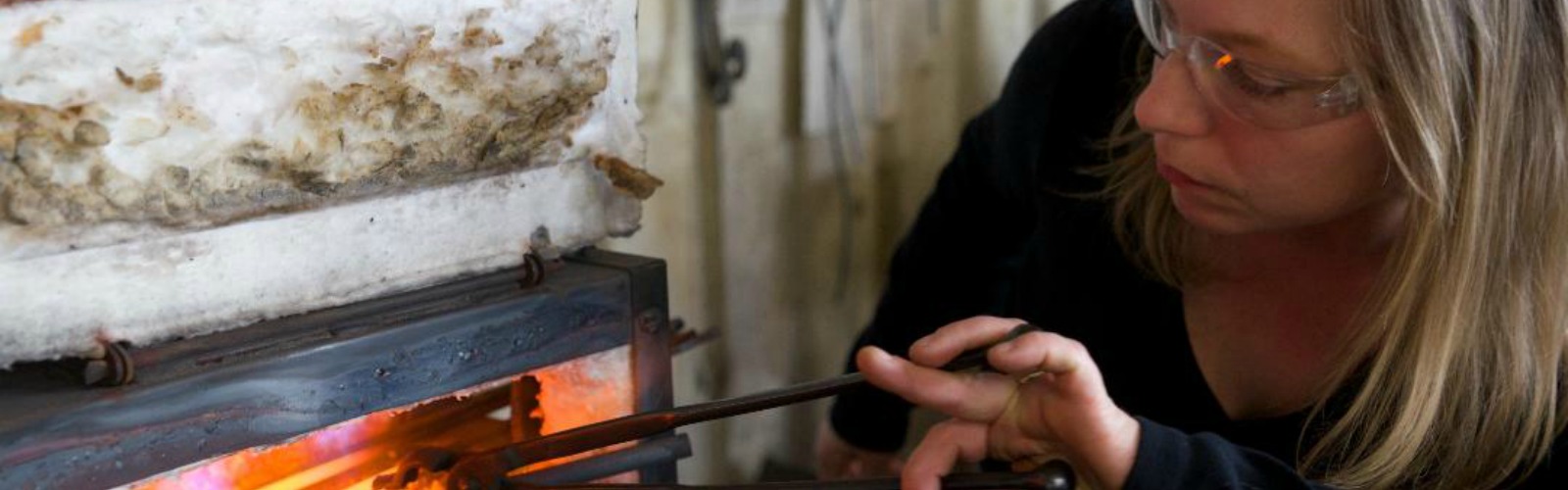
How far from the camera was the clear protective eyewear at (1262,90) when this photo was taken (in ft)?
2.86

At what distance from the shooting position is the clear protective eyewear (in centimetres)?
87

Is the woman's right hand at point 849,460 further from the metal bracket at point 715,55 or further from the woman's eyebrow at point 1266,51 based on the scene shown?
the woman's eyebrow at point 1266,51

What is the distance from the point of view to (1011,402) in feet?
2.80

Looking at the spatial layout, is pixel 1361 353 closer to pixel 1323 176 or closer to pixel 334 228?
pixel 1323 176

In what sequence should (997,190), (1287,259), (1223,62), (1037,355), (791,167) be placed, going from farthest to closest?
1. (791,167)
2. (997,190)
3. (1287,259)
4. (1223,62)
5. (1037,355)

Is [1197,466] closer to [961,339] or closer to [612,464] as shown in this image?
[961,339]

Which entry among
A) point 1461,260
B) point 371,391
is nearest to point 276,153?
point 371,391

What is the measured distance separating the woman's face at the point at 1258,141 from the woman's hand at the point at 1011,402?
178mm

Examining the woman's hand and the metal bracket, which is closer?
the woman's hand

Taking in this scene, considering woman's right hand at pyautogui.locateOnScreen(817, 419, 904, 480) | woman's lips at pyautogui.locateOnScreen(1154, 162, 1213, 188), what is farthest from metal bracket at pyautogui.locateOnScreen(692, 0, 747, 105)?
woman's lips at pyautogui.locateOnScreen(1154, 162, 1213, 188)

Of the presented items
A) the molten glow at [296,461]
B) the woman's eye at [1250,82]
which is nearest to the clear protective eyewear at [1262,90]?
the woman's eye at [1250,82]

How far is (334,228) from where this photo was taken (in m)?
0.86

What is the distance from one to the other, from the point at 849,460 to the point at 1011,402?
591mm

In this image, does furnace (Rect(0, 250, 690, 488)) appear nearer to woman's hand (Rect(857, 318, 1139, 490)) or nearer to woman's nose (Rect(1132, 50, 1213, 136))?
woman's hand (Rect(857, 318, 1139, 490))
